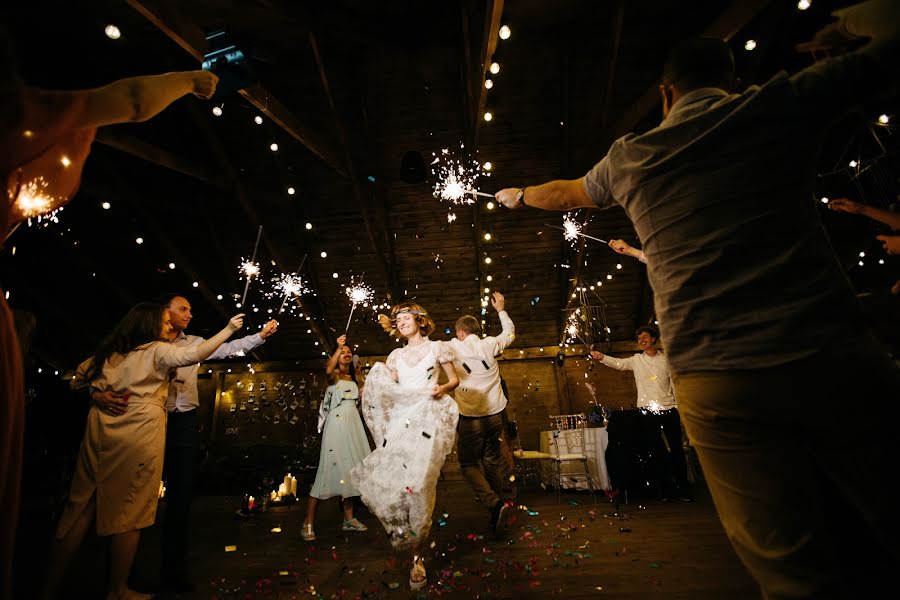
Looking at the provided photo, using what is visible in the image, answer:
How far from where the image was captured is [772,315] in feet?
3.01

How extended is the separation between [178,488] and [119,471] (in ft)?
1.70

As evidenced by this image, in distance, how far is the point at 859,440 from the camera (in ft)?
2.65

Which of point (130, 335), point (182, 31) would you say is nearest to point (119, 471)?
point (130, 335)

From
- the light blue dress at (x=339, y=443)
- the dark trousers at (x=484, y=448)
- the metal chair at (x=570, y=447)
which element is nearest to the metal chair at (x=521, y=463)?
the metal chair at (x=570, y=447)

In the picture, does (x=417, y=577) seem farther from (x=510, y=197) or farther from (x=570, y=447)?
(x=570, y=447)

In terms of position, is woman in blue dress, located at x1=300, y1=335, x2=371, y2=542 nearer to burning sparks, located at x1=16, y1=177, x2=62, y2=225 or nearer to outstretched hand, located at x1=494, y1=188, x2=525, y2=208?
outstretched hand, located at x1=494, y1=188, x2=525, y2=208

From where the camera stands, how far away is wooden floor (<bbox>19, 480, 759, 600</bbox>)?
93.0 inches

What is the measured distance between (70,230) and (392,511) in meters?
9.20

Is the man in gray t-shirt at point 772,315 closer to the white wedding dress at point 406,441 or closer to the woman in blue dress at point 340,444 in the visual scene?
the white wedding dress at point 406,441

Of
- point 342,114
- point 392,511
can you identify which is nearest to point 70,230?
point 342,114

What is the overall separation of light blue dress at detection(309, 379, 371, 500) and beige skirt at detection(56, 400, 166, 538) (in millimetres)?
1793

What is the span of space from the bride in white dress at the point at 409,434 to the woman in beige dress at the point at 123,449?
3.73 feet

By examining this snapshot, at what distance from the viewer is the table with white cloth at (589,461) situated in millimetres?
5477

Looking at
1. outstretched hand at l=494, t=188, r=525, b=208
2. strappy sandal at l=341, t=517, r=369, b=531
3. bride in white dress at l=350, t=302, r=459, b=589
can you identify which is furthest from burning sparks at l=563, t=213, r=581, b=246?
outstretched hand at l=494, t=188, r=525, b=208
